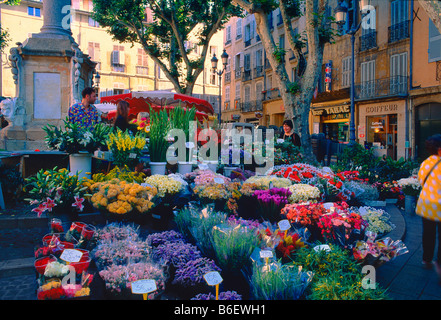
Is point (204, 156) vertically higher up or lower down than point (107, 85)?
lower down

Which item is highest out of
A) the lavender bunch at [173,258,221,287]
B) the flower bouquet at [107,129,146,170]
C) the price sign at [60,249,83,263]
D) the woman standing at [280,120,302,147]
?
the woman standing at [280,120,302,147]

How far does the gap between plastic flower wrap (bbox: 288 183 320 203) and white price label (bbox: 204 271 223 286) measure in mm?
2195

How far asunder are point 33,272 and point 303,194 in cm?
323

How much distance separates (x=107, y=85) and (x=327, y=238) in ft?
113

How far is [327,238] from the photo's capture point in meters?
3.66

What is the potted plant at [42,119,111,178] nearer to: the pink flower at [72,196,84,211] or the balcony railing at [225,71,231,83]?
the pink flower at [72,196,84,211]

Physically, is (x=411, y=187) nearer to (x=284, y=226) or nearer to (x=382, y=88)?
(x=284, y=226)

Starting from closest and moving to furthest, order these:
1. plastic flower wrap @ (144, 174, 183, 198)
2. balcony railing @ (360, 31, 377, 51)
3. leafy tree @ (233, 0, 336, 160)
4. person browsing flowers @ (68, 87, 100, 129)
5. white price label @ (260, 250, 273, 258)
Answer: white price label @ (260, 250, 273, 258) → plastic flower wrap @ (144, 174, 183, 198) → person browsing flowers @ (68, 87, 100, 129) → leafy tree @ (233, 0, 336, 160) → balcony railing @ (360, 31, 377, 51)

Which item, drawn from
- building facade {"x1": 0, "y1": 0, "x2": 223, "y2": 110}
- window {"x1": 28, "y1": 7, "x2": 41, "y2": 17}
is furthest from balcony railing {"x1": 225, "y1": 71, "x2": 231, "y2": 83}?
window {"x1": 28, "y1": 7, "x2": 41, "y2": 17}

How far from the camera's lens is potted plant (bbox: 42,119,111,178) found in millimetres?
4523

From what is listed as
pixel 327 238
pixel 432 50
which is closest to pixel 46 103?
pixel 327 238

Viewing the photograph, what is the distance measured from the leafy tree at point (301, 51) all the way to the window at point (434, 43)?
11.7m

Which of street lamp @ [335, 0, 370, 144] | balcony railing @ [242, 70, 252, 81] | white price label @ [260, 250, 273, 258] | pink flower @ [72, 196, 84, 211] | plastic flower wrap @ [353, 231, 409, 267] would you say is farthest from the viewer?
balcony railing @ [242, 70, 252, 81]
